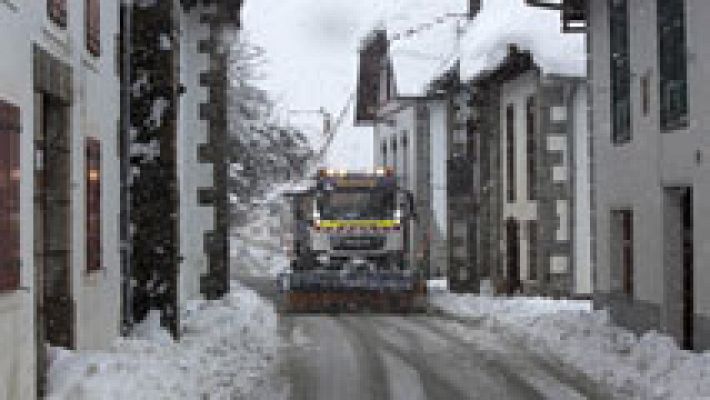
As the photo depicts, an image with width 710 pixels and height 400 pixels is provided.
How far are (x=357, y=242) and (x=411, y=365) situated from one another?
534 inches

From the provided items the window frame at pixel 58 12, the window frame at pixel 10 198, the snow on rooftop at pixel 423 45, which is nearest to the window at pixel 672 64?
the window frame at pixel 58 12

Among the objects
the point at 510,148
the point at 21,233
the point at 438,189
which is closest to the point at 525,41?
the point at 510,148

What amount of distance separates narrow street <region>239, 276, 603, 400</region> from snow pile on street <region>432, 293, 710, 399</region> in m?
0.39

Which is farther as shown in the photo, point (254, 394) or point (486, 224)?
point (486, 224)

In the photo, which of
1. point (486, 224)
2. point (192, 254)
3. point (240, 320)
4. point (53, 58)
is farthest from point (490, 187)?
point (53, 58)

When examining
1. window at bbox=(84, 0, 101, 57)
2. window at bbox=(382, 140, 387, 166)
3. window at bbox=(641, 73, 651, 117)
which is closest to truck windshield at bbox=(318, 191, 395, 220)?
window at bbox=(641, 73, 651, 117)

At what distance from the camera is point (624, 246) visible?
66.1ft

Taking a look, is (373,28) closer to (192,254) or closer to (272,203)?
(272,203)

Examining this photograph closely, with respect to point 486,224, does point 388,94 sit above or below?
above

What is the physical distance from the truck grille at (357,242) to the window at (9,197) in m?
20.9

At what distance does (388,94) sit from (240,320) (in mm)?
26108

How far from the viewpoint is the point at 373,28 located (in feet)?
170

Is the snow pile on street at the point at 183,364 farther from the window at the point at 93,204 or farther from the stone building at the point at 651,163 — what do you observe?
the stone building at the point at 651,163

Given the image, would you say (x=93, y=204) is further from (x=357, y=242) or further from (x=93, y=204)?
(x=357, y=242)
